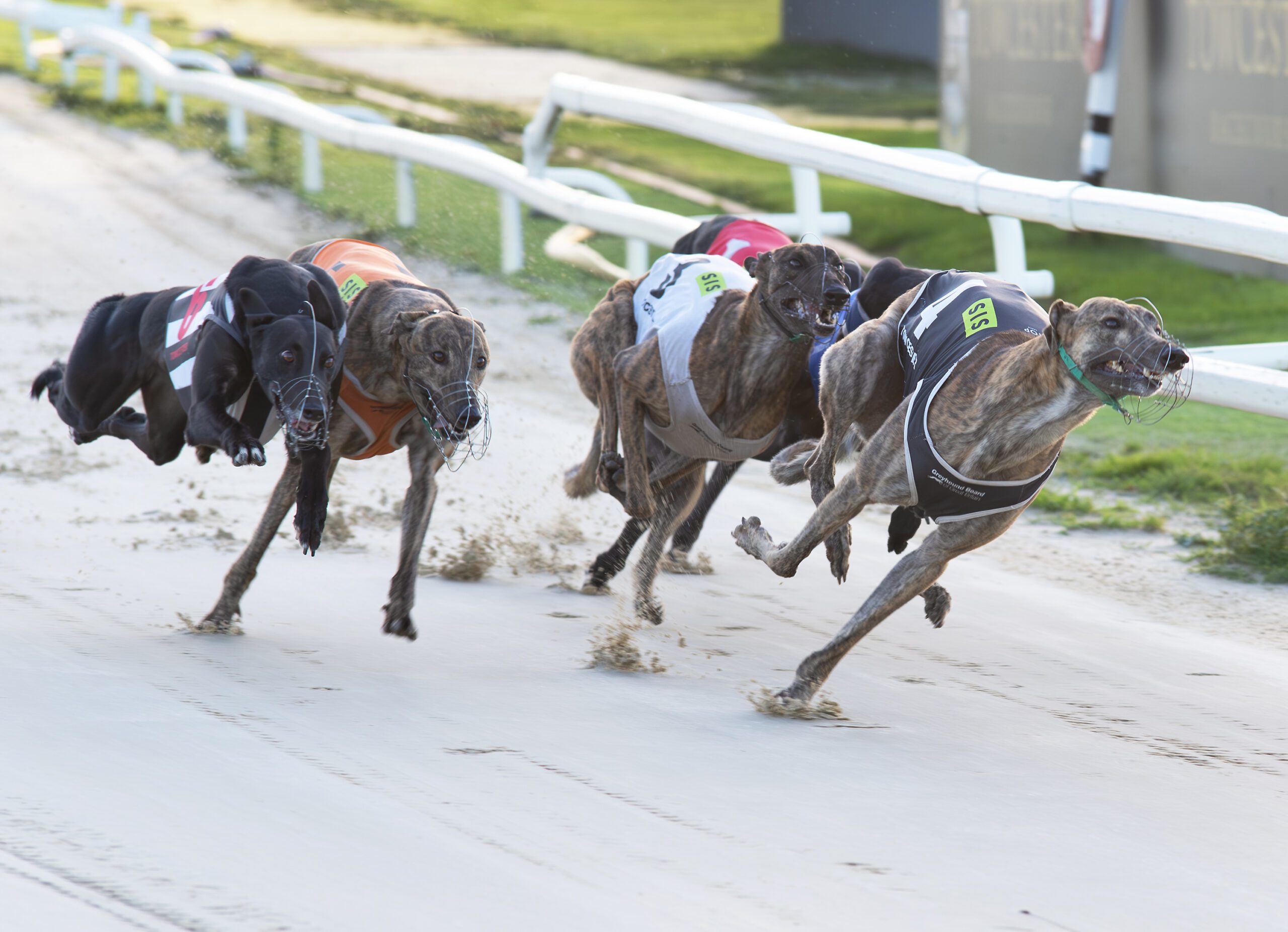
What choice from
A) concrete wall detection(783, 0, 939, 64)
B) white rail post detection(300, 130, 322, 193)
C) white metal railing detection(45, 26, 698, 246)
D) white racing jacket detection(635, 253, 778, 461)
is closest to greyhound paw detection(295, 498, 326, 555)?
white racing jacket detection(635, 253, 778, 461)

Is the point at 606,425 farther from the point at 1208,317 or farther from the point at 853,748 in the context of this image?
the point at 1208,317

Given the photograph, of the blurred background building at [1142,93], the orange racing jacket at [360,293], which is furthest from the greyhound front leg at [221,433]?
the blurred background building at [1142,93]

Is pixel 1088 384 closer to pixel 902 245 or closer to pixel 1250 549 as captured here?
pixel 1250 549

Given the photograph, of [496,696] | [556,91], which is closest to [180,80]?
[556,91]

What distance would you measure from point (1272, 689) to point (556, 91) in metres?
5.67

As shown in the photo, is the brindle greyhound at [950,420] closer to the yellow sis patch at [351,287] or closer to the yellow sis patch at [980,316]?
the yellow sis patch at [980,316]

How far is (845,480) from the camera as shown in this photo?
151 inches

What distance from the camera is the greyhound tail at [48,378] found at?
4.76m

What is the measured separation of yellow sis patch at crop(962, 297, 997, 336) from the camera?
371 cm

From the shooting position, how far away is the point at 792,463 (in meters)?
4.34

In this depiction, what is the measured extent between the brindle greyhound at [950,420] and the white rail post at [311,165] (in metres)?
7.85

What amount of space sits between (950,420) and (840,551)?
698 millimetres

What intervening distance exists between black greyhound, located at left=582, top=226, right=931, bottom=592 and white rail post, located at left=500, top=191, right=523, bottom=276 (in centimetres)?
422

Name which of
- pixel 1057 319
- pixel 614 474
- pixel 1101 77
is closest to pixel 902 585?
pixel 1057 319
